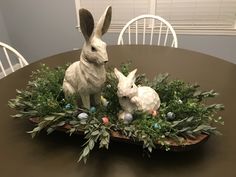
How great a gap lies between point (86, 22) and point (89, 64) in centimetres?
15

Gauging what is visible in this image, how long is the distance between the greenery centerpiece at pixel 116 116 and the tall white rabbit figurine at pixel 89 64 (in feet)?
0.16

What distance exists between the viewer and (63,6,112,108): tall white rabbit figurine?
0.82 m

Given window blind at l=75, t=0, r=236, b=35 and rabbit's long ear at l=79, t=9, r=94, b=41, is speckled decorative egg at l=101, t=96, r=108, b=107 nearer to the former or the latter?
rabbit's long ear at l=79, t=9, r=94, b=41

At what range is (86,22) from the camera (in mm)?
792

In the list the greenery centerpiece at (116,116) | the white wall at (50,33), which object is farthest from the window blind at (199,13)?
the greenery centerpiece at (116,116)

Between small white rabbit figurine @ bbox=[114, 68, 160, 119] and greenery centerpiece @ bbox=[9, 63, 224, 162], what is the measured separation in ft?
0.07

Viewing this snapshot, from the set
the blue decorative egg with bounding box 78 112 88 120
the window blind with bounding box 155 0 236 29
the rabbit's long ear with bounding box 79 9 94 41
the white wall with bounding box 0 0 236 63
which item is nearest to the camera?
the rabbit's long ear with bounding box 79 9 94 41

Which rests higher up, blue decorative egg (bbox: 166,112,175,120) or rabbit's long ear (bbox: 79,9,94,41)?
rabbit's long ear (bbox: 79,9,94,41)

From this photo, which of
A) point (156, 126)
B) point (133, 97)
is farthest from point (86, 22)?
point (156, 126)

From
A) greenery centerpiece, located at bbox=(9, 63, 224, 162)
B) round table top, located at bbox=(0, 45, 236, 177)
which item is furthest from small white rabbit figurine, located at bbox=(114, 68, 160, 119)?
round table top, located at bbox=(0, 45, 236, 177)

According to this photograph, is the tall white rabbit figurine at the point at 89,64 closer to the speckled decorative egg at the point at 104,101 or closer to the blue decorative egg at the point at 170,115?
the speckled decorative egg at the point at 104,101

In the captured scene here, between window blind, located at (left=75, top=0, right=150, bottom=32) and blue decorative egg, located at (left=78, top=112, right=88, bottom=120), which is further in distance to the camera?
window blind, located at (left=75, top=0, right=150, bottom=32)

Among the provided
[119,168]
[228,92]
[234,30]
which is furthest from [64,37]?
[119,168]

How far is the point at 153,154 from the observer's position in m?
0.85
